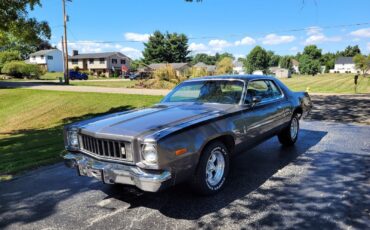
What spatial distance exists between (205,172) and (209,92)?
5.77 ft

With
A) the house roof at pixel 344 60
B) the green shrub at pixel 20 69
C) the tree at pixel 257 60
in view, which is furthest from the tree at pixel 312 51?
the green shrub at pixel 20 69

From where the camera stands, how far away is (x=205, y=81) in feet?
18.9

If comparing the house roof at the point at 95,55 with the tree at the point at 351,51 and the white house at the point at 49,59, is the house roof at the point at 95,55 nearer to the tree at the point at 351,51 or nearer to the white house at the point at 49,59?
the white house at the point at 49,59

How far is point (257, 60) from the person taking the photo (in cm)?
10206

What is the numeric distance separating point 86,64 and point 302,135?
3031 inches

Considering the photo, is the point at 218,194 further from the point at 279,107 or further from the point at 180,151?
the point at 279,107

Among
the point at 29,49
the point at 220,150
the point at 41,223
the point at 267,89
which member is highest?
the point at 29,49

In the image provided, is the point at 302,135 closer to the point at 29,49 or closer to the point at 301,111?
the point at 301,111

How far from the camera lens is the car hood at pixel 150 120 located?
12.5 ft

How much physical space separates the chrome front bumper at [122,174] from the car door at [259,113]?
184 centimetres

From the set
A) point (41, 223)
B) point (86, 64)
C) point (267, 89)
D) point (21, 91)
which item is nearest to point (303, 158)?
point (267, 89)

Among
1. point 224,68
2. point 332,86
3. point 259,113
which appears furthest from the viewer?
point 332,86

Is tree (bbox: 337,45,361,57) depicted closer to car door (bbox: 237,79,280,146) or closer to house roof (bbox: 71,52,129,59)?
house roof (bbox: 71,52,129,59)

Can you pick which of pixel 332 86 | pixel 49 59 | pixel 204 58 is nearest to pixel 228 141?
pixel 332 86
